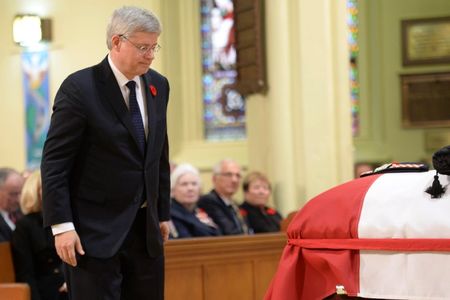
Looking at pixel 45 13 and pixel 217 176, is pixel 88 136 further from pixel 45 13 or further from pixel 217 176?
pixel 45 13

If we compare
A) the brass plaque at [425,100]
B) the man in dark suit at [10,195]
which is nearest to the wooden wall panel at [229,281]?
the man in dark suit at [10,195]

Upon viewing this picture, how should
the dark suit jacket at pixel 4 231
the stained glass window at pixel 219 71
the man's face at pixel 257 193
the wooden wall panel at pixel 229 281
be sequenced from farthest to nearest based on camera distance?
the stained glass window at pixel 219 71 → the man's face at pixel 257 193 → the dark suit jacket at pixel 4 231 → the wooden wall panel at pixel 229 281

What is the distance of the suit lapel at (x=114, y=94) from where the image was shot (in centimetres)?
322

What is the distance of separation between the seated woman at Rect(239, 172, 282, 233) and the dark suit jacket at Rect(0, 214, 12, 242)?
2288mm

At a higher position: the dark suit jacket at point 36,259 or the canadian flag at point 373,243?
the canadian flag at point 373,243

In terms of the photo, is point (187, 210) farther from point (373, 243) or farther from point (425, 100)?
point (425, 100)

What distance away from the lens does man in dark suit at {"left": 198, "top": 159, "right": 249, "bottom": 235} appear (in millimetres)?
6824

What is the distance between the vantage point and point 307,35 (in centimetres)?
804

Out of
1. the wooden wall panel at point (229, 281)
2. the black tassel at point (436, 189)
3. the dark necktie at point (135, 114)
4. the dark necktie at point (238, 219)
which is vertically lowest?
the wooden wall panel at point (229, 281)

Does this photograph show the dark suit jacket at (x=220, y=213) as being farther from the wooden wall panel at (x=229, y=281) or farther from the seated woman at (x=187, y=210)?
the wooden wall panel at (x=229, y=281)

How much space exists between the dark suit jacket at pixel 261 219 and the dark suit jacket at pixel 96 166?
13.4 ft

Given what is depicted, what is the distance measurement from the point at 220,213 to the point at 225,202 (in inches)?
7.8

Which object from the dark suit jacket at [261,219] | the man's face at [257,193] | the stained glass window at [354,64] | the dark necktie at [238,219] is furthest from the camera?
the stained glass window at [354,64]

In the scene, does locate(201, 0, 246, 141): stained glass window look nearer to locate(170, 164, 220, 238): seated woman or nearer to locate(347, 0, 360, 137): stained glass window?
locate(347, 0, 360, 137): stained glass window
